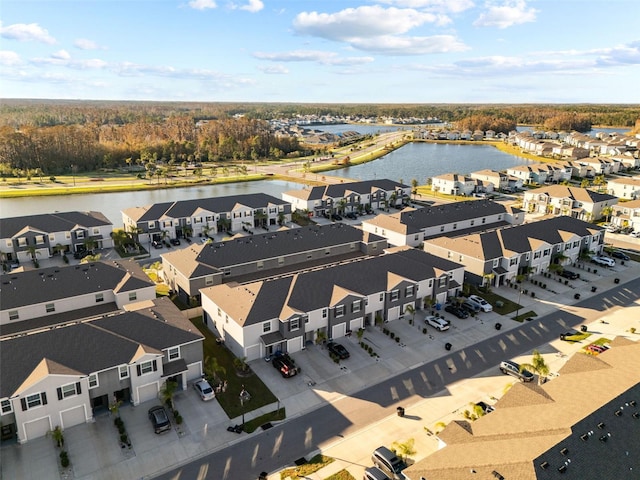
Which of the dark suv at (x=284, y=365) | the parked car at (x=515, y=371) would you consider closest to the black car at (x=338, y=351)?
the dark suv at (x=284, y=365)

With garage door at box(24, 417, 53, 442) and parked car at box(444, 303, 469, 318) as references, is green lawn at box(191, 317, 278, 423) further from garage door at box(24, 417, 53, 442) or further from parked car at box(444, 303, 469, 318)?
parked car at box(444, 303, 469, 318)

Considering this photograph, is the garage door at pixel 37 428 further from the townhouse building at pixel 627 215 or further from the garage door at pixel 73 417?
the townhouse building at pixel 627 215

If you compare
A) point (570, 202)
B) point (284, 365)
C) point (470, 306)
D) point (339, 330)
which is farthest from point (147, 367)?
point (570, 202)

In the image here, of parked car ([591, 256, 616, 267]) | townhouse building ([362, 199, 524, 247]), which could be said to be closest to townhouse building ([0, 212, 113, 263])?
townhouse building ([362, 199, 524, 247])

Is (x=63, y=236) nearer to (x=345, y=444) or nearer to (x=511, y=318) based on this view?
(x=345, y=444)

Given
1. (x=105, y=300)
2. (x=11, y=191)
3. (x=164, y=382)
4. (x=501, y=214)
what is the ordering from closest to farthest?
(x=164, y=382) < (x=105, y=300) < (x=501, y=214) < (x=11, y=191)

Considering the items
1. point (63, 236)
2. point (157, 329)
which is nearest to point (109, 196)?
point (63, 236)

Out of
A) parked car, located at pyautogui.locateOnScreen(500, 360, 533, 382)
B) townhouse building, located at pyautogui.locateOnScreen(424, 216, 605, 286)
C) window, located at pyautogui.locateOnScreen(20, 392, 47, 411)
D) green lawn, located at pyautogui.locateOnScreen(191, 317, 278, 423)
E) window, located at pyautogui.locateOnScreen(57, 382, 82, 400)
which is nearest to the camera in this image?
window, located at pyautogui.locateOnScreen(20, 392, 47, 411)
